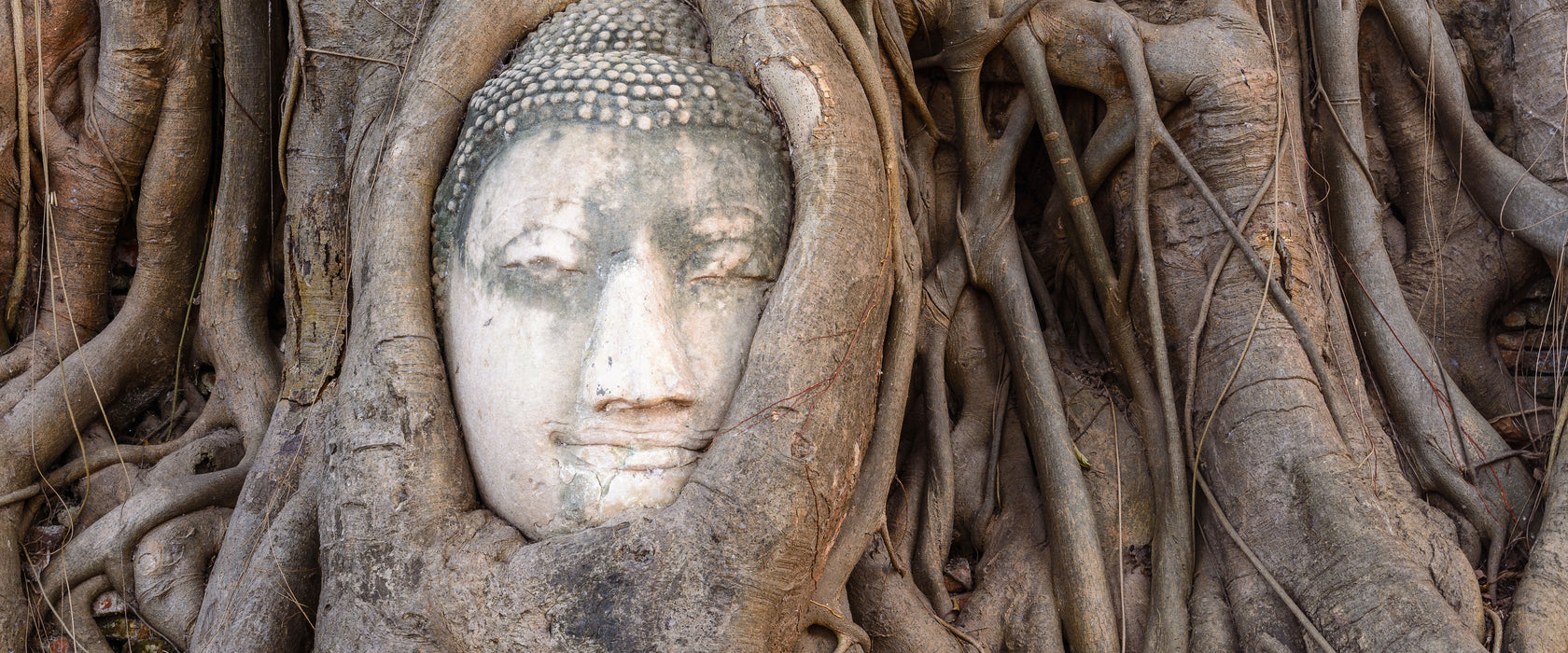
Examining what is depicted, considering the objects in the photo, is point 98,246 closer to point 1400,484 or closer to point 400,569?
point 400,569

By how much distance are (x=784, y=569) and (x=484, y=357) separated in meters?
0.70

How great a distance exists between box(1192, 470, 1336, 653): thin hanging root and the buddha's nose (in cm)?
124

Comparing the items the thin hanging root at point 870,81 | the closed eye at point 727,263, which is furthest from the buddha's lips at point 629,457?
the thin hanging root at point 870,81

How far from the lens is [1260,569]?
2.20 m

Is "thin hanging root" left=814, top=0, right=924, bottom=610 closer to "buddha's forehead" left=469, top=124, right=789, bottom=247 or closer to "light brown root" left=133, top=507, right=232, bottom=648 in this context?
"buddha's forehead" left=469, top=124, right=789, bottom=247

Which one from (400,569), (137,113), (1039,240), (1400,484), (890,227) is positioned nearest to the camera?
(400,569)

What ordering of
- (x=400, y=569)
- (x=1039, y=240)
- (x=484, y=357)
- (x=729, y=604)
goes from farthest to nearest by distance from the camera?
(x=1039, y=240), (x=484, y=357), (x=400, y=569), (x=729, y=604)

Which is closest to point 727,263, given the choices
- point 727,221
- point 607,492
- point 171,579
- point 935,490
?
point 727,221

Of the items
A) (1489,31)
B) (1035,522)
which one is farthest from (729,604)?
(1489,31)

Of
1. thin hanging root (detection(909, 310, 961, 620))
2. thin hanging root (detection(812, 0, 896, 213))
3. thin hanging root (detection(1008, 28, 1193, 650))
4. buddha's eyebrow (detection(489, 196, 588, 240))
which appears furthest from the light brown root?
thin hanging root (detection(1008, 28, 1193, 650))

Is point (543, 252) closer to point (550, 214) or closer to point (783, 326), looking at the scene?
point (550, 214)

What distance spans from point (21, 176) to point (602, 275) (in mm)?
1827

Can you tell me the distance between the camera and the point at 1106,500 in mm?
2508

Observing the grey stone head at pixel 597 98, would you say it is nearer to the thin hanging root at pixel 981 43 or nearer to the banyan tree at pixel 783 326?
the banyan tree at pixel 783 326
